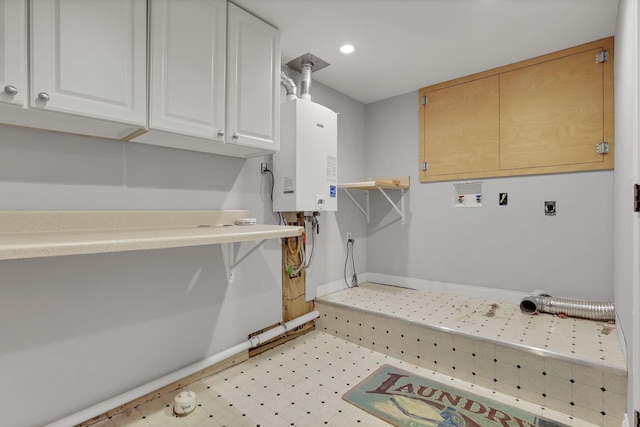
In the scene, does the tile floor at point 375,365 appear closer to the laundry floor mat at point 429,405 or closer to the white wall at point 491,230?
the laundry floor mat at point 429,405

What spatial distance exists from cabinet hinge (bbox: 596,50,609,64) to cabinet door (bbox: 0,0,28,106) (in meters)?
3.30

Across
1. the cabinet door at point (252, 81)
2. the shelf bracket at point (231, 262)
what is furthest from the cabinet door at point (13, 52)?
the shelf bracket at point (231, 262)

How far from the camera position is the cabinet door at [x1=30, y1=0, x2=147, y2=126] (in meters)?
1.14

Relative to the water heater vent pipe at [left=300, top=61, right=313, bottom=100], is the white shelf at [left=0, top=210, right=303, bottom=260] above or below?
below

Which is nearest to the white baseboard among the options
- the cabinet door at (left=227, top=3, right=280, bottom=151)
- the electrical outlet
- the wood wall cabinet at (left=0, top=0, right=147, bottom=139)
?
the electrical outlet

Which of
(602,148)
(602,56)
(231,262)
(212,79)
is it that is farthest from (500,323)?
(212,79)

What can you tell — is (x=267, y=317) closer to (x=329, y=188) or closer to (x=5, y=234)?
(x=329, y=188)

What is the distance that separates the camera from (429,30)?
207cm

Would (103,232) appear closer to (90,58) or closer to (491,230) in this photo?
(90,58)

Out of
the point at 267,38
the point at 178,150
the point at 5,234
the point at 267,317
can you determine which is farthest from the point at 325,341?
the point at 267,38

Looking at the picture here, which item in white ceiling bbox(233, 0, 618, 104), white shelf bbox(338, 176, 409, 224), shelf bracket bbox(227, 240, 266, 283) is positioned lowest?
shelf bracket bbox(227, 240, 266, 283)

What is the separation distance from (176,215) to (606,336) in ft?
8.88

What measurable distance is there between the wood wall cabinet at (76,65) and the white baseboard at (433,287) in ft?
6.93

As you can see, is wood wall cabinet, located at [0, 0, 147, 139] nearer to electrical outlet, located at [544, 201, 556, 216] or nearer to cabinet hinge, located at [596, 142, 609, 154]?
electrical outlet, located at [544, 201, 556, 216]
